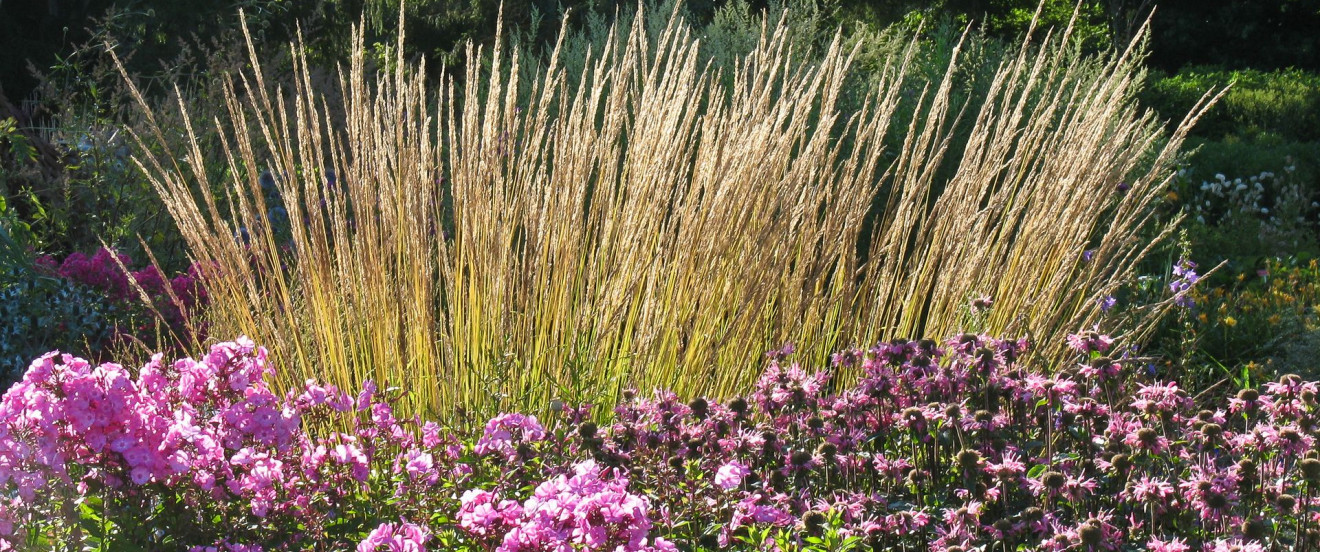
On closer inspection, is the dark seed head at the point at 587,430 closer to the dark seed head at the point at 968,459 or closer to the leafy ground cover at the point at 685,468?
the leafy ground cover at the point at 685,468

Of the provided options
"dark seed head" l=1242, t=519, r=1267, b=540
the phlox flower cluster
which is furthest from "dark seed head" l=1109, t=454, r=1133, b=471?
the phlox flower cluster

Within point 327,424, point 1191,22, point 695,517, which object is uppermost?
point 695,517

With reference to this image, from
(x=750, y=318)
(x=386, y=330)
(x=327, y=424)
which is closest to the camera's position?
(x=327, y=424)

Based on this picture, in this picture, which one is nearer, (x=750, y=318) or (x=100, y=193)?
→ (x=750, y=318)

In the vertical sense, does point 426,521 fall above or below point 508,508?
below

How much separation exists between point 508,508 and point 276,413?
519mm

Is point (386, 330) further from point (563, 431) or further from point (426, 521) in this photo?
point (426, 521)

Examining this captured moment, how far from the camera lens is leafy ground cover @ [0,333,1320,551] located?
1.70m

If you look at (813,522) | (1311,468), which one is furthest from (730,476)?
(1311,468)

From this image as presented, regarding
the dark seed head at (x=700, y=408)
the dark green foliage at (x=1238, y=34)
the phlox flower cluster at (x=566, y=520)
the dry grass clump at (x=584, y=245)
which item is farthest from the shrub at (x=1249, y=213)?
the dark green foliage at (x=1238, y=34)

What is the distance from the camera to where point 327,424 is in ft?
8.30

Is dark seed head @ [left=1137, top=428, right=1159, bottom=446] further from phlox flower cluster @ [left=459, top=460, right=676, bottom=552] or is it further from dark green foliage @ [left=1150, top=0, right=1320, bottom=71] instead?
dark green foliage @ [left=1150, top=0, right=1320, bottom=71]

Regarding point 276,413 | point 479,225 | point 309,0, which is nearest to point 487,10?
point 309,0

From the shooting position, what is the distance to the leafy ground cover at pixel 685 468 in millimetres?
1695
